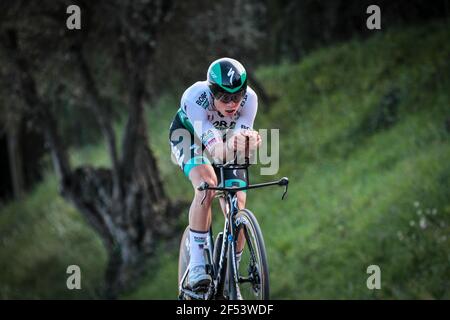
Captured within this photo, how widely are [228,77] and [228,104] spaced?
26 cm

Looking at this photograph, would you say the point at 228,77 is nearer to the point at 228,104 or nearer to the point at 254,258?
the point at 228,104

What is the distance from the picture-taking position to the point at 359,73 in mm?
18797

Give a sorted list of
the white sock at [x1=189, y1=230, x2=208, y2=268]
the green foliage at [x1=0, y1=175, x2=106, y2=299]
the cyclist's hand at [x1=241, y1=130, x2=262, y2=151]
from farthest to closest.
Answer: the green foliage at [x1=0, y1=175, x2=106, y2=299], the white sock at [x1=189, y1=230, x2=208, y2=268], the cyclist's hand at [x1=241, y1=130, x2=262, y2=151]

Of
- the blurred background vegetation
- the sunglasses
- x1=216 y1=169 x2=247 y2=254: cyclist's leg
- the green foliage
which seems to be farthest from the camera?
the green foliage

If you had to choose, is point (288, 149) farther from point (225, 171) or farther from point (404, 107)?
point (225, 171)

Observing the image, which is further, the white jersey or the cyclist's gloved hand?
the white jersey

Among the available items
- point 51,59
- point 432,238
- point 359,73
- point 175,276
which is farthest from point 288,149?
point 432,238

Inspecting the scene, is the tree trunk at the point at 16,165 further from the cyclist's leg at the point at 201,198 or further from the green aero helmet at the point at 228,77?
the green aero helmet at the point at 228,77

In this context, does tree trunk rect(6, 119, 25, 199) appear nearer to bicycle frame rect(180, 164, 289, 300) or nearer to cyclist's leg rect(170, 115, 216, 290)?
cyclist's leg rect(170, 115, 216, 290)

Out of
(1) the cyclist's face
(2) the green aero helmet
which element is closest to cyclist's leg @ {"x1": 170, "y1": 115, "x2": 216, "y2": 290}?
(1) the cyclist's face

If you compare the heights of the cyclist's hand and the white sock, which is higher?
the cyclist's hand

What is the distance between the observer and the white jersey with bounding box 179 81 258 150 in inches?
245

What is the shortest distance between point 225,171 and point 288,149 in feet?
38.1

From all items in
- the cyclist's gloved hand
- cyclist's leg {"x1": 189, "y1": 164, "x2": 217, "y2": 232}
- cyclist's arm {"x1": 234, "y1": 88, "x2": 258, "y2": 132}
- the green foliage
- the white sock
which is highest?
cyclist's arm {"x1": 234, "y1": 88, "x2": 258, "y2": 132}
